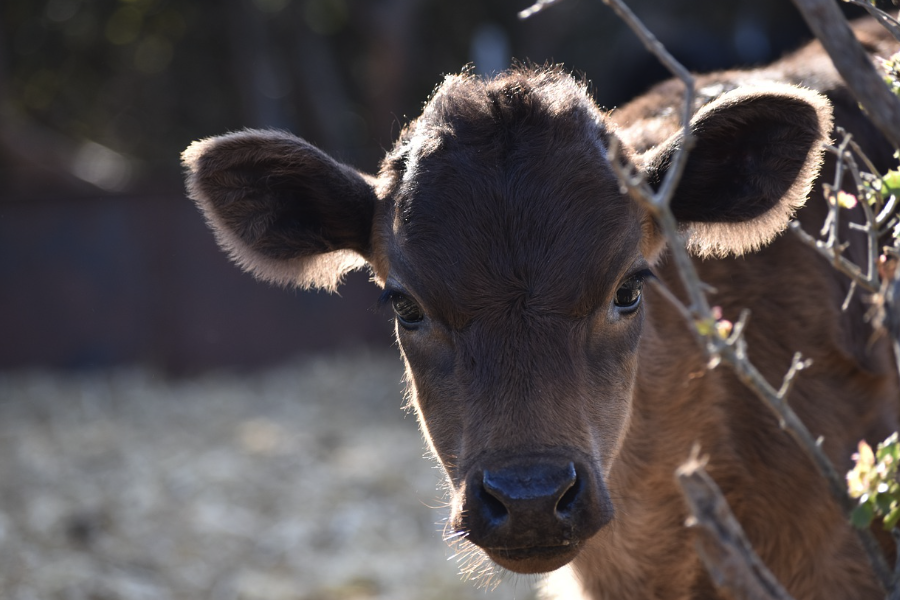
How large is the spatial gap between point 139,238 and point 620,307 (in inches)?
324

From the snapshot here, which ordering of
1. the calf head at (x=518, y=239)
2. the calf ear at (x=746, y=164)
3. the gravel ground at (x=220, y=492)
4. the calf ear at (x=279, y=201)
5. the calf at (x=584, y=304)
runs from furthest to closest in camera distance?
the gravel ground at (x=220, y=492)
the calf ear at (x=279, y=201)
the calf ear at (x=746, y=164)
the calf at (x=584, y=304)
the calf head at (x=518, y=239)

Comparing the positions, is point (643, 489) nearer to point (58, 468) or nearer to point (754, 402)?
point (754, 402)

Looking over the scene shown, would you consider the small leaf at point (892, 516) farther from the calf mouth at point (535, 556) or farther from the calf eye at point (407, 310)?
the calf eye at point (407, 310)

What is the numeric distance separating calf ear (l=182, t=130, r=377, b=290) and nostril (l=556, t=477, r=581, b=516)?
4.34 ft

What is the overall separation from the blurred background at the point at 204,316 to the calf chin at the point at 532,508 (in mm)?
1911

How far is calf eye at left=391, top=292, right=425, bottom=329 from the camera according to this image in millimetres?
3099

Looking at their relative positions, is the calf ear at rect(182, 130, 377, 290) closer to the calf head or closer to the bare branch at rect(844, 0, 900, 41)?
the calf head

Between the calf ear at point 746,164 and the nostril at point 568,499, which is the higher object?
the calf ear at point 746,164

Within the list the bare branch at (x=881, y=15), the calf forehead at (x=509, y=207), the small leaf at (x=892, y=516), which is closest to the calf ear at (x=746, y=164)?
the calf forehead at (x=509, y=207)

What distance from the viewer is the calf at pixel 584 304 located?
107 inches

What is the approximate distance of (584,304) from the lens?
286cm

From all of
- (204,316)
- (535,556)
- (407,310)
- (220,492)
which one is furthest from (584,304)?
(204,316)

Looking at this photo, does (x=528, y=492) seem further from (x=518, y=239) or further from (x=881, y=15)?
(x=881, y=15)

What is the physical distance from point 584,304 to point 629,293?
10.4 inches
